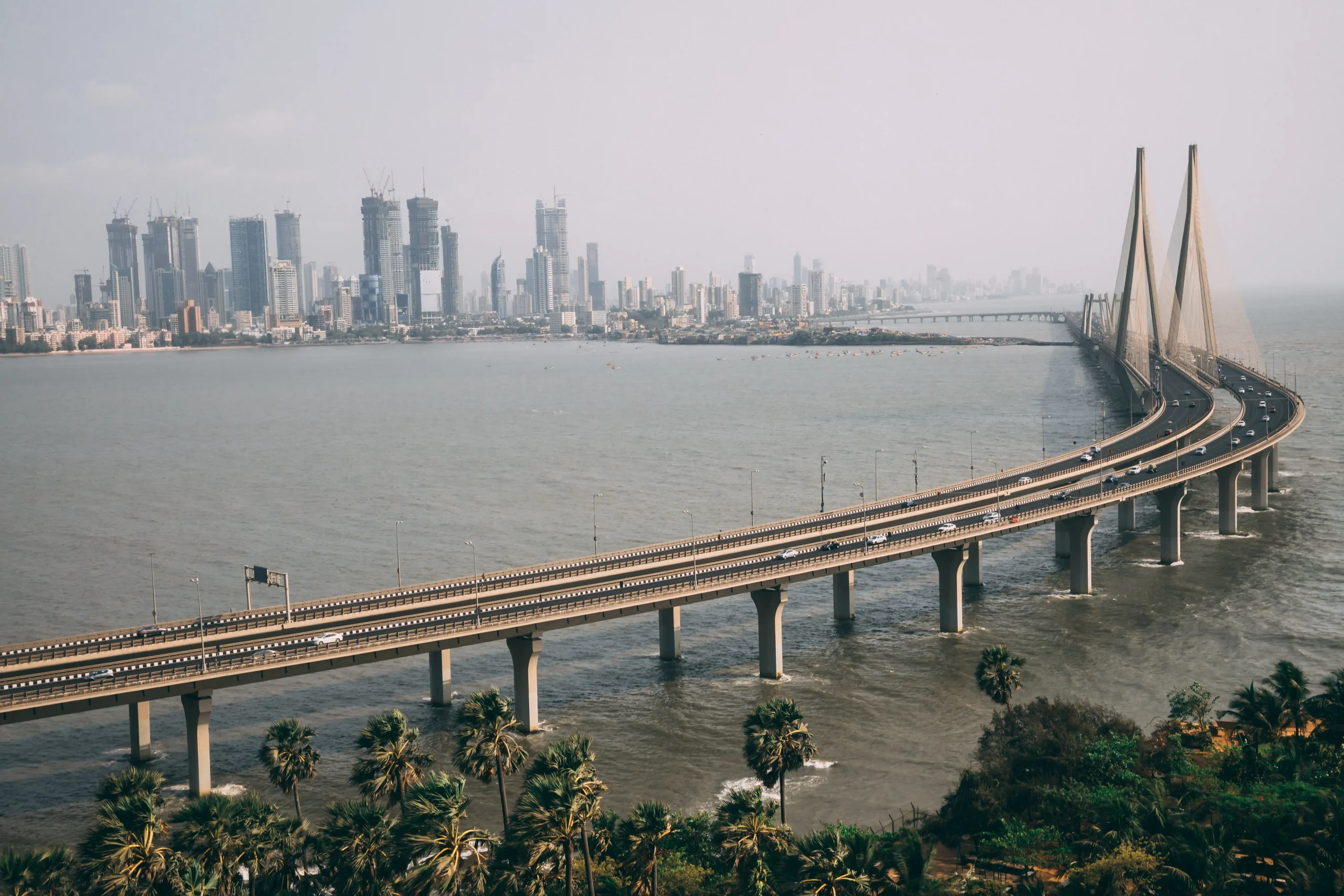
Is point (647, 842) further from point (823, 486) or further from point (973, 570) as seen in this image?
point (823, 486)

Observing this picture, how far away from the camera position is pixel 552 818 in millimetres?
31109

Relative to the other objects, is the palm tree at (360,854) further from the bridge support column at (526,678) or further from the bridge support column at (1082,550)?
the bridge support column at (1082,550)

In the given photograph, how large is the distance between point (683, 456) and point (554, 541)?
133ft

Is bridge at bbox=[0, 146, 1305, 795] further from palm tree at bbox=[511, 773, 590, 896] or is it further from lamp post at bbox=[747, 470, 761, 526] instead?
palm tree at bbox=[511, 773, 590, 896]

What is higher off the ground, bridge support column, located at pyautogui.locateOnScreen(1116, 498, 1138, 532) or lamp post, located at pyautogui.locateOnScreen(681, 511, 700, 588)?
lamp post, located at pyautogui.locateOnScreen(681, 511, 700, 588)

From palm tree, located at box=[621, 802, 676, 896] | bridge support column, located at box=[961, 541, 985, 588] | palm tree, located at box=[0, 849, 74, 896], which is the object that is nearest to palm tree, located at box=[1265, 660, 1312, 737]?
palm tree, located at box=[621, 802, 676, 896]

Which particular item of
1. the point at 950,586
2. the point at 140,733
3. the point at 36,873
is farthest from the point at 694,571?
the point at 36,873

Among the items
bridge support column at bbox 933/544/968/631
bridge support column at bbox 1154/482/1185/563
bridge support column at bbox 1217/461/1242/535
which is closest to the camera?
bridge support column at bbox 933/544/968/631

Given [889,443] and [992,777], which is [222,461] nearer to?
[889,443]

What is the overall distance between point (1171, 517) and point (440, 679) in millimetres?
49037

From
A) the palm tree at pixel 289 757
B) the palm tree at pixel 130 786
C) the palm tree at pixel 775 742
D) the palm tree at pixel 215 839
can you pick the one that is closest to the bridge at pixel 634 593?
the palm tree at pixel 289 757

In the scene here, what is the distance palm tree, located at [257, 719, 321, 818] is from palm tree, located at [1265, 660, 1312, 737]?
3051 centimetres

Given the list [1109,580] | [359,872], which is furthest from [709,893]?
[1109,580]

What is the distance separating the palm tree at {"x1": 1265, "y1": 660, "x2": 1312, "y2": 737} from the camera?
38750 mm
